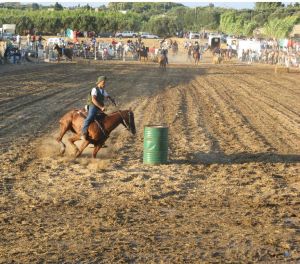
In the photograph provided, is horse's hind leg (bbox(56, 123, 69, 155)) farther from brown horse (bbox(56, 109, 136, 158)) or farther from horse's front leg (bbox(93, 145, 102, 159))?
horse's front leg (bbox(93, 145, 102, 159))

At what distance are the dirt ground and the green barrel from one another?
0.27 meters

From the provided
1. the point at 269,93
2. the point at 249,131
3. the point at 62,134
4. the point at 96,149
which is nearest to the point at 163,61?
the point at 269,93

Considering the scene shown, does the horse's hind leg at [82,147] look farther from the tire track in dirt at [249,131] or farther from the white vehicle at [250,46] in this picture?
the white vehicle at [250,46]

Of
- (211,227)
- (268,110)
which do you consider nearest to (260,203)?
(211,227)

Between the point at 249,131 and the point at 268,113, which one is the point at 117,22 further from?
the point at 249,131

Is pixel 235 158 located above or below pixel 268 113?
above

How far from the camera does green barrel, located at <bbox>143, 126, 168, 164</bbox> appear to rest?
46.8 ft

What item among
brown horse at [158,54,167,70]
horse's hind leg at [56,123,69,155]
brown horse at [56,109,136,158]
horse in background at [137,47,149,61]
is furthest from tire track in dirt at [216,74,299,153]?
horse in background at [137,47,149,61]

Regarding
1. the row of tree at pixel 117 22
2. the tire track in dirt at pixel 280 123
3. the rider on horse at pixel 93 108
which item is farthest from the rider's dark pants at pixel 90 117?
the row of tree at pixel 117 22

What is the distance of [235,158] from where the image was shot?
15.3 meters

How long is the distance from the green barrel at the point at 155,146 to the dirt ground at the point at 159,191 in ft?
0.89

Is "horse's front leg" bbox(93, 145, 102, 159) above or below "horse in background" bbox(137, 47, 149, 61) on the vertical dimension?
above

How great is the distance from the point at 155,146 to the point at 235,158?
78.3 inches

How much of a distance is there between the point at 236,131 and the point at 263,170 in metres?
5.27
